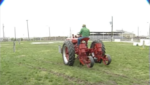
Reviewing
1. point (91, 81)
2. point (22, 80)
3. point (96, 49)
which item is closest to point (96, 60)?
point (96, 49)

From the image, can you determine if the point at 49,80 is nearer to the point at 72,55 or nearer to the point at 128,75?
the point at 72,55

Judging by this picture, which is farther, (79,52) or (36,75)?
(79,52)

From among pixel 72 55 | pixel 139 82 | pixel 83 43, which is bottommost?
pixel 139 82

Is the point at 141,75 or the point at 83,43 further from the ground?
the point at 83,43

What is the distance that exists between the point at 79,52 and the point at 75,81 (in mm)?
2168

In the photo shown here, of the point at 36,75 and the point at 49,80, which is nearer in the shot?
the point at 49,80

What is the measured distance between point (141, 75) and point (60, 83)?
2.79 metres

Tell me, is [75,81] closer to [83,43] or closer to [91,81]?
[91,81]

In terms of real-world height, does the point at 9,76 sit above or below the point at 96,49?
below

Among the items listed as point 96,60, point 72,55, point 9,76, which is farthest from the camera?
point 96,60

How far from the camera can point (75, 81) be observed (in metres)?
5.02

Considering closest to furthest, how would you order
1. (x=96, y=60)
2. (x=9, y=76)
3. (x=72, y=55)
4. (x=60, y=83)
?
(x=60, y=83), (x=9, y=76), (x=72, y=55), (x=96, y=60)

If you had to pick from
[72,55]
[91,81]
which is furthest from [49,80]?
[72,55]

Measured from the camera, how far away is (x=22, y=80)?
5.11 meters
